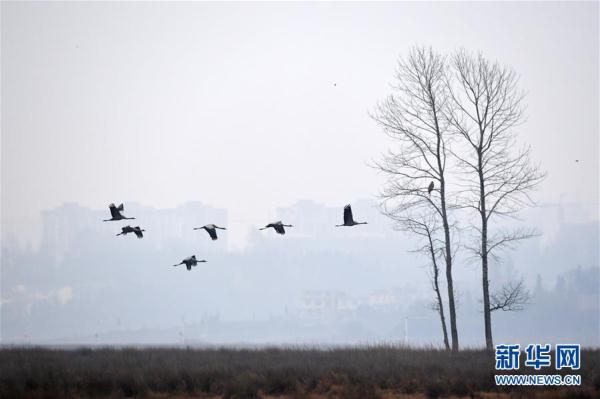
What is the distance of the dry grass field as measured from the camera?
19.1 m

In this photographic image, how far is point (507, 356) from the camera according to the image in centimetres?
2127

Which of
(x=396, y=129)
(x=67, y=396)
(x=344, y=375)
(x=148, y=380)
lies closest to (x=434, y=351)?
(x=344, y=375)

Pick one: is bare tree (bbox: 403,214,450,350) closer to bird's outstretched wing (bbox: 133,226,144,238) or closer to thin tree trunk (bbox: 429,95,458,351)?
thin tree trunk (bbox: 429,95,458,351)

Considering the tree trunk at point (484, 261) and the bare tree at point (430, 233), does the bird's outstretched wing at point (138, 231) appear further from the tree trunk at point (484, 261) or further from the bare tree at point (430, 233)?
the tree trunk at point (484, 261)

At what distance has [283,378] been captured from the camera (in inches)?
795

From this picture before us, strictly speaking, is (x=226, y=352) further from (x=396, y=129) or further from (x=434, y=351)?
(x=396, y=129)

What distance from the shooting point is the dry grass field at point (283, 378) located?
19141 millimetres

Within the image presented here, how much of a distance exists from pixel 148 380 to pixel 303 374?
163 inches

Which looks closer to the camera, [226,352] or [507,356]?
[507,356]

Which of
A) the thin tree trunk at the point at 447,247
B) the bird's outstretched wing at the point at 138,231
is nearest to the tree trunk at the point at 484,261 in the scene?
the thin tree trunk at the point at 447,247

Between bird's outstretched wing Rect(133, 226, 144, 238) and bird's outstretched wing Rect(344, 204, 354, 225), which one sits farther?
bird's outstretched wing Rect(133, 226, 144, 238)

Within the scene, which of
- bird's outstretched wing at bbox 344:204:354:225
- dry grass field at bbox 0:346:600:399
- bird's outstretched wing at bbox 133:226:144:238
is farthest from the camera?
bird's outstretched wing at bbox 133:226:144:238

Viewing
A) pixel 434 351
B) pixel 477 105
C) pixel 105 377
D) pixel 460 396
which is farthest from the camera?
pixel 477 105

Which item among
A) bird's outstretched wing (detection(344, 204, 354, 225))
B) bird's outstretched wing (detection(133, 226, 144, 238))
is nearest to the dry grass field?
bird's outstretched wing (detection(133, 226, 144, 238))
